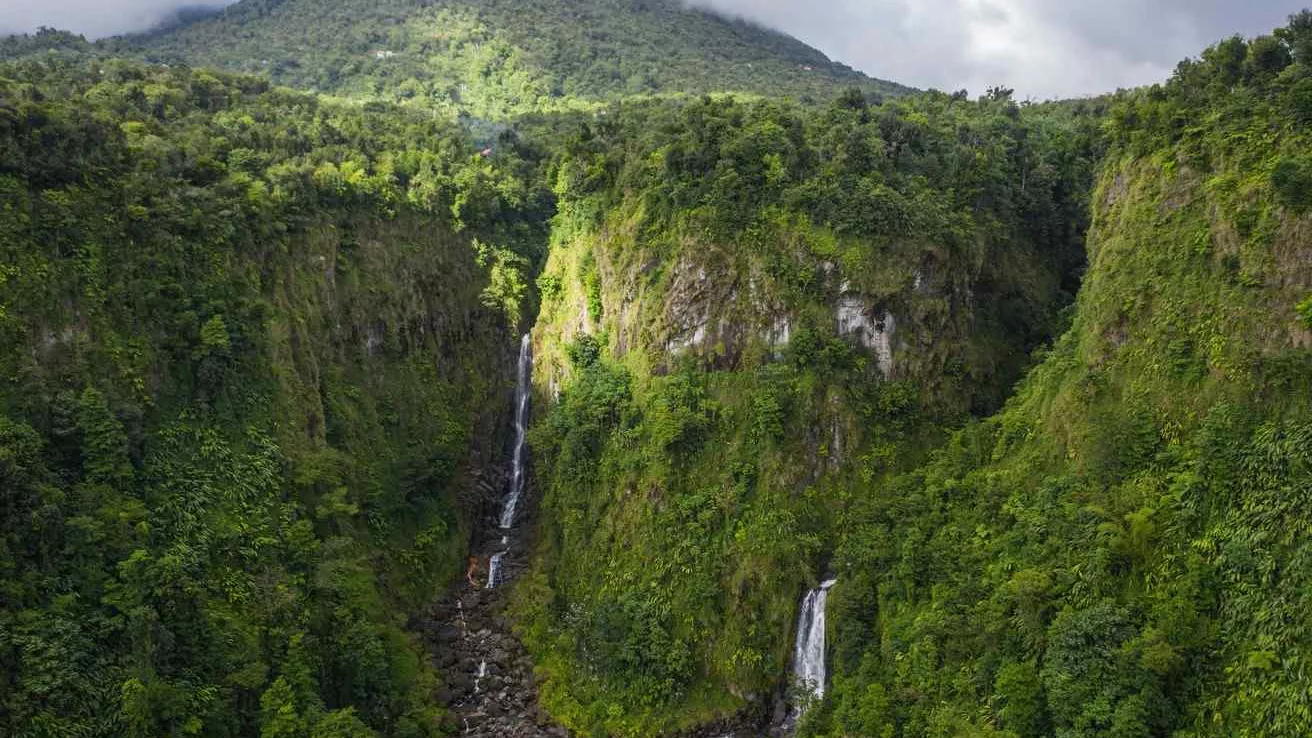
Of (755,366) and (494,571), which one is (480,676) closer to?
(494,571)

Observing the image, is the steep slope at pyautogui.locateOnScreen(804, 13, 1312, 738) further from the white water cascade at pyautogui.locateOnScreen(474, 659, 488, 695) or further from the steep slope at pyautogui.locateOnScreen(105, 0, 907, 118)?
the steep slope at pyautogui.locateOnScreen(105, 0, 907, 118)

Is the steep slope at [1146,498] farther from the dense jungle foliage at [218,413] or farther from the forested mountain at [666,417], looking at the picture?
the dense jungle foliage at [218,413]

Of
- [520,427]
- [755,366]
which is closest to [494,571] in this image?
[520,427]

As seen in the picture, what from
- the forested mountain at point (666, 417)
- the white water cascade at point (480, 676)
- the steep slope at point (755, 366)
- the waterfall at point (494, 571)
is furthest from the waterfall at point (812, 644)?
the waterfall at point (494, 571)

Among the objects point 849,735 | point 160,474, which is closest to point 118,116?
point 160,474

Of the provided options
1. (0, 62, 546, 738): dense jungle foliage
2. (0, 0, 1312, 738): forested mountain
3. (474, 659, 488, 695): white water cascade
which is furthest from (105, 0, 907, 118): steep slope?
(474, 659, 488, 695): white water cascade

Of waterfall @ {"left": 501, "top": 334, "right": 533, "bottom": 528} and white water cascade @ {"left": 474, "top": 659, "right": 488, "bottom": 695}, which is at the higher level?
waterfall @ {"left": 501, "top": 334, "right": 533, "bottom": 528}

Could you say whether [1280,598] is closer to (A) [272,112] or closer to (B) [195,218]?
(B) [195,218]
